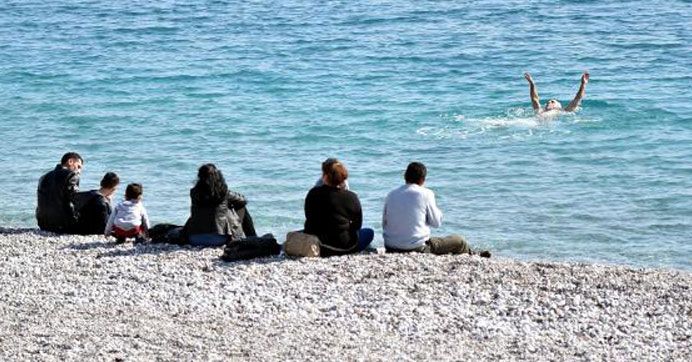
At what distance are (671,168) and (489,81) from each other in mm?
8573

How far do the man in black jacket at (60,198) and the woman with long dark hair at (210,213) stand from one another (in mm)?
1784

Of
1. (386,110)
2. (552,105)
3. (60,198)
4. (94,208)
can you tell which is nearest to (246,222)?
(94,208)

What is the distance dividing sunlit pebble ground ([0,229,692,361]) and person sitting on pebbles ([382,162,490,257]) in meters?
0.41

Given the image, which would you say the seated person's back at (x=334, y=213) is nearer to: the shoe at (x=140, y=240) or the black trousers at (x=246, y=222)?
the black trousers at (x=246, y=222)

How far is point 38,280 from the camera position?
13031 mm

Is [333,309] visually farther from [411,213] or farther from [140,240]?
[140,240]

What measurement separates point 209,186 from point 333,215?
149cm

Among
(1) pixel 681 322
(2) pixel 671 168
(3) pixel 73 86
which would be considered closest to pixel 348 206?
(1) pixel 681 322

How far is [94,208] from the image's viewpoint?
15516 millimetres

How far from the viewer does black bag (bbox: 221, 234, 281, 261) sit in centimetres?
1367

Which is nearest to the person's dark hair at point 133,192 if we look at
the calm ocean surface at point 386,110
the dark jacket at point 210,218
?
the dark jacket at point 210,218

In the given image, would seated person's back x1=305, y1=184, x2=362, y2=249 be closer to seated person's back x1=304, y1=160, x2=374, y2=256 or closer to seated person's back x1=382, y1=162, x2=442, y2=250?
seated person's back x1=304, y1=160, x2=374, y2=256

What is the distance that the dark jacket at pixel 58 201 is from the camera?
50.9 ft

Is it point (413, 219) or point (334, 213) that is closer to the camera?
point (334, 213)
